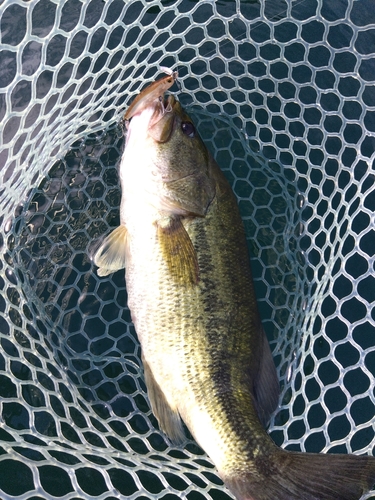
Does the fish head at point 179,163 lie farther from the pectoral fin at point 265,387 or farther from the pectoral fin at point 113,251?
the pectoral fin at point 265,387

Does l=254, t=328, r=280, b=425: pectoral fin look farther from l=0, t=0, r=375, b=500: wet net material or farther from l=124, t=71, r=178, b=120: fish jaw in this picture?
l=124, t=71, r=178, b=120: fish jaw

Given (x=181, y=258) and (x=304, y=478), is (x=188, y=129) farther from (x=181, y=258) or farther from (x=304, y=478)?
(x=304, y=478)

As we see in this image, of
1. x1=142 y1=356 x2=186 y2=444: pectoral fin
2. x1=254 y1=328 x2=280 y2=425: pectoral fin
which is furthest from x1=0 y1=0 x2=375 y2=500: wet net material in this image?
x1=254 y1=328 x2=280 y2=425: pectoral fin

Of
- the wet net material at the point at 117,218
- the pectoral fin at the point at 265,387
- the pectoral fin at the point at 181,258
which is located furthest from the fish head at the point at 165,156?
the pectoral fin at the point at 265,387

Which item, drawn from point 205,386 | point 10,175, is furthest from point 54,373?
point 10,175

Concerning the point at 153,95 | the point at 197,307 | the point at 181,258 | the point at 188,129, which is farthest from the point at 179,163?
the point at 197,307

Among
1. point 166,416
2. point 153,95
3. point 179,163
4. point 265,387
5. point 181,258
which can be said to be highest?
point 153,95
